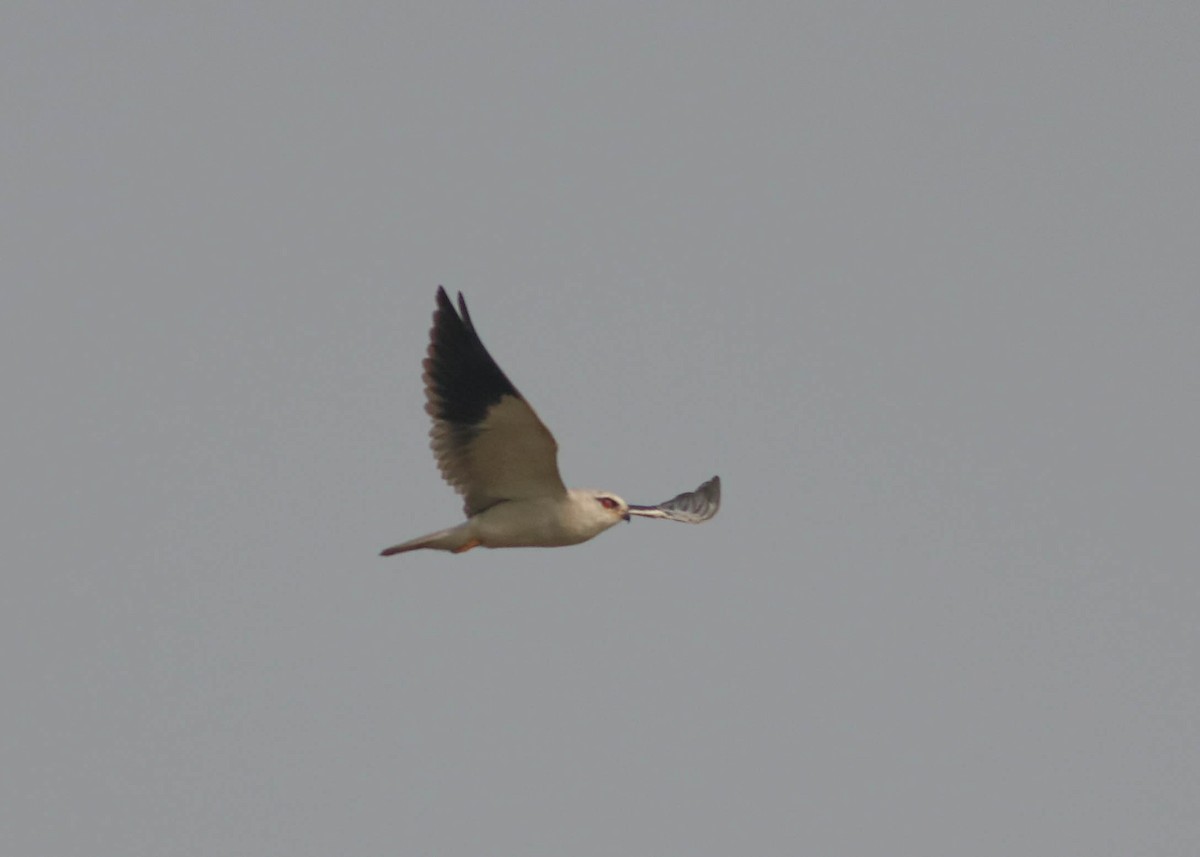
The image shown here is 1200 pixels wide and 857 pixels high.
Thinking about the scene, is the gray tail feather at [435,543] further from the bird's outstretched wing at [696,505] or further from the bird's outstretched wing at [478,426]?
the bird's outstretched wing at [696,505]

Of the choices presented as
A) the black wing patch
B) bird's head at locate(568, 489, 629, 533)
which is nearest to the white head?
bird's head at locate(568, 489, 629, 533)

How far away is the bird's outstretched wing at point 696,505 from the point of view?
2330 cm

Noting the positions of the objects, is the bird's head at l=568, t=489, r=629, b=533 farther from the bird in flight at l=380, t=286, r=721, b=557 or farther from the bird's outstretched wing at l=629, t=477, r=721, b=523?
the bird's outstretched wing at l=629, t=477, r=721, b=523

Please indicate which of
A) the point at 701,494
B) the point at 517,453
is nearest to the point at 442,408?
the point at 517,453

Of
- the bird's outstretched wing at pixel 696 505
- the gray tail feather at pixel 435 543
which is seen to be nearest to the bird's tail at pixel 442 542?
the gray tail feather at pixel 435 543

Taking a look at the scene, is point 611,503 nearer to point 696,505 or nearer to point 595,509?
point 595,509

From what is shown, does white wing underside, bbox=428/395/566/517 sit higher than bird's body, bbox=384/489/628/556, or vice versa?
white wing underside, bbox=428/395/566/517

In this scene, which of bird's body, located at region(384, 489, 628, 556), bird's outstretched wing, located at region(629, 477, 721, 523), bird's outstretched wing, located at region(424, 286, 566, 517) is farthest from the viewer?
bird's outstretched wing, located at region(629, 477, 721, 523)

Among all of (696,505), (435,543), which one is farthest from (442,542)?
(696,505)

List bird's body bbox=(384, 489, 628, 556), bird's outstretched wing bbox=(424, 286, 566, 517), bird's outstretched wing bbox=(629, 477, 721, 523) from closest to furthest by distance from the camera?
bird's outstretched wing bbox=(424, 286, 566, 517) → bird's body bbox=(384, 489, 628, 556) → bird's outstretched wing bbox=(629, 477, 721, 523)

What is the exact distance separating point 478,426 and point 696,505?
5.63m

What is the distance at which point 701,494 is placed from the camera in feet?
81.5

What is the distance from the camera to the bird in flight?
755 inches

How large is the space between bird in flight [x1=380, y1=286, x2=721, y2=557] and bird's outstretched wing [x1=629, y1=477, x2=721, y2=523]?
2.79 meters
